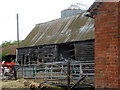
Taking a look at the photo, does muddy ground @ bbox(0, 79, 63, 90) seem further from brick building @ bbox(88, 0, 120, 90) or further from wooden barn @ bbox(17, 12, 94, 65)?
wooden barn @ bbox(17, 12, 94, 65)

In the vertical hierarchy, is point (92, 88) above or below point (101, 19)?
below

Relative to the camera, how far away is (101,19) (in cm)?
600

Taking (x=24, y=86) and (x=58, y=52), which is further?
(x=58, y=52)

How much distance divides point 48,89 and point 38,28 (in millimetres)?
19273

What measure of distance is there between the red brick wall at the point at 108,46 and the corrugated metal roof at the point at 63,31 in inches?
506

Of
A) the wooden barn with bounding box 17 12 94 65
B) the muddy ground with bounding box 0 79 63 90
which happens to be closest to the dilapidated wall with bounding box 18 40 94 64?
the wooden barn with bounding box 17 12 94 65

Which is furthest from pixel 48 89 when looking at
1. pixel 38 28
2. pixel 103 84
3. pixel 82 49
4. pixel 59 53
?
pixel 38 28

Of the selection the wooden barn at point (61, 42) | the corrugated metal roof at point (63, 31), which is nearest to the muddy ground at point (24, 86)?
the wooden barn at point (61, 42)

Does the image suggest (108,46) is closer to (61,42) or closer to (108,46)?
(108,46)

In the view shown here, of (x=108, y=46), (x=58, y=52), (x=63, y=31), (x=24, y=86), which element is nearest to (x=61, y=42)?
(x=58, y=52)

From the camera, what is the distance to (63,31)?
23969 mm

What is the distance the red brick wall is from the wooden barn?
41.7 ft

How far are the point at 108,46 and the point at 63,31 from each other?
1829 centimetres

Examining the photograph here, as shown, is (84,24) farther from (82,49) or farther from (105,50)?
(105,50)
